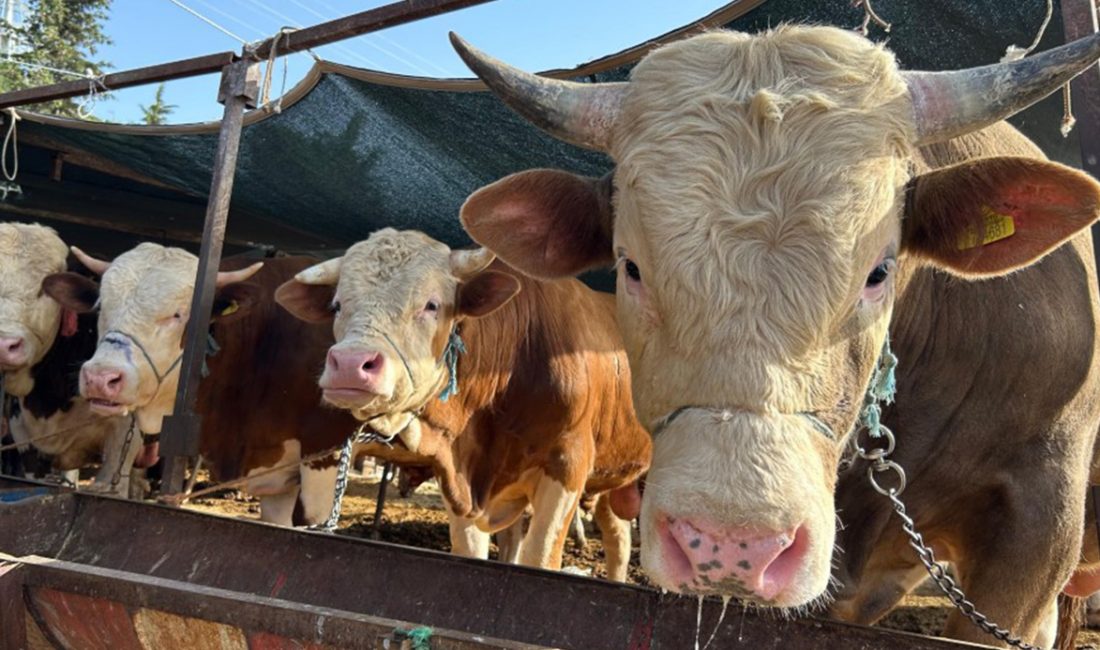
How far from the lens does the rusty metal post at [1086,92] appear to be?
96.7 inches

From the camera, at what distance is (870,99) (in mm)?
1970

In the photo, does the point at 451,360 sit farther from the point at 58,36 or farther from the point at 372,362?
the point at 58,36

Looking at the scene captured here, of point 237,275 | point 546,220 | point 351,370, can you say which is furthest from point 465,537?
point 546,220

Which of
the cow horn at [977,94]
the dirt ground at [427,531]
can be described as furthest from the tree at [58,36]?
the cow horn at [977,94]

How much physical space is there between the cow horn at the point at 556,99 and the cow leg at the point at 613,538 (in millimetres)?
4477

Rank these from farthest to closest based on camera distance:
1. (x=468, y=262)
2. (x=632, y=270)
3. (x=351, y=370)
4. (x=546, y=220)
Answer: (x=468, y=262)
(x=351, y=370)
(x=546, y=220)
(x=632, y=270)

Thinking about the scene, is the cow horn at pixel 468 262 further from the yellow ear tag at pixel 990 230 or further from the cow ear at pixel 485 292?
the yellow ear tag at pixel 990 230

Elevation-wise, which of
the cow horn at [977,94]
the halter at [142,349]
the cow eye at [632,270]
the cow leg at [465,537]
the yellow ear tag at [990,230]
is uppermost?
the cow horn at [977,94]

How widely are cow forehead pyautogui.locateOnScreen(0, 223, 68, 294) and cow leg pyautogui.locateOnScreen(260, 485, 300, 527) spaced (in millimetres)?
1966

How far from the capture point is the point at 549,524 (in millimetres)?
4703

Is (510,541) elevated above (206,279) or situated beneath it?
situated beneath

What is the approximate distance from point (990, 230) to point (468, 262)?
266 centimetres

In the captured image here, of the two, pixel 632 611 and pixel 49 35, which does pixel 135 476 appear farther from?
pixel 49 35

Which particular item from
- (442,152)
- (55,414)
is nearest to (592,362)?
(442,152)
